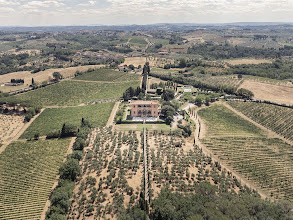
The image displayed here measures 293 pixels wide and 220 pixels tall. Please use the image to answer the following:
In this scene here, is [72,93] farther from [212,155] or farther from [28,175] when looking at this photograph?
[212,155]

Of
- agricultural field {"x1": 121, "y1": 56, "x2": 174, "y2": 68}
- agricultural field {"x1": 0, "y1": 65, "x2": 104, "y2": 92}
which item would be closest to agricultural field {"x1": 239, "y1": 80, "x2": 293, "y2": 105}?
agricultural field {"x1": 121, "y1": 56, "x2": 174, "y2": 68}

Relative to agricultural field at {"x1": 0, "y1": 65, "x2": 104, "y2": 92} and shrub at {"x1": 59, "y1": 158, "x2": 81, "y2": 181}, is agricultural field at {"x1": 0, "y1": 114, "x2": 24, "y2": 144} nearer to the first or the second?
shrub at {"x1": 59, "y1": 158, "x2": 81, "y2": 181}

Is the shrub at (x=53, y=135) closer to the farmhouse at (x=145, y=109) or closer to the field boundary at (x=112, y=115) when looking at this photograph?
the field boundary at (x=112, y=115)

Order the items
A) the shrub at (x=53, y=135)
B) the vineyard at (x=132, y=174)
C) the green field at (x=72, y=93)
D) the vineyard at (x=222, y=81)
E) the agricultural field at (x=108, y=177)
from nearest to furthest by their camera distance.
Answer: the agricultural field at (x=108, y=177) → the vineyard at (x=132, y=174) → the shrub at (x=53, y=135) → the green field at (x=72, y=93) → the vineyard at (x=222, y=81)

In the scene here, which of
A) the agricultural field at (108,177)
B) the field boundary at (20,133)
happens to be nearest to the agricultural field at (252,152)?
the agricultural field at (108,177)

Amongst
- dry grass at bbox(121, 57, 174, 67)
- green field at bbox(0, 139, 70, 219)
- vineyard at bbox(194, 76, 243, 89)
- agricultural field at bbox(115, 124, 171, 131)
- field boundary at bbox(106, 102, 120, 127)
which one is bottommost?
green field at bbox(0, 139, 70, 219)

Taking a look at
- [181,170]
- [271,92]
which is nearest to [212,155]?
[181,170]
